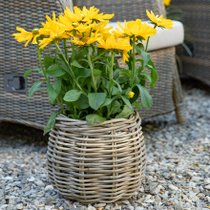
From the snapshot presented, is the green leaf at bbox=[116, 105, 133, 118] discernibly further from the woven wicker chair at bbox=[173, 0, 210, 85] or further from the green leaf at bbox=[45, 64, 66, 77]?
the woven wicker chair at bbox=[173, 0, 210, 85]

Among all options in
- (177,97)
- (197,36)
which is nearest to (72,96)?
(177,97)

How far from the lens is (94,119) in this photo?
1.40 meters

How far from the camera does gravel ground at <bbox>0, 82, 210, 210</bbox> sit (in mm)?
1570

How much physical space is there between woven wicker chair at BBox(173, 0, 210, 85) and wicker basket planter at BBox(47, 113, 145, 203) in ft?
5.63

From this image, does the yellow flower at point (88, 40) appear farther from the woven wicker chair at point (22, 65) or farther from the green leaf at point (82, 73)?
the woven wicker chair at point (22, 65)

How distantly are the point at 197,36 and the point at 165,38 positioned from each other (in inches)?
36.2

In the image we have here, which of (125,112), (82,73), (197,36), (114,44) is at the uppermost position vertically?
(114,44)

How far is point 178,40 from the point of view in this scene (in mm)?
2367

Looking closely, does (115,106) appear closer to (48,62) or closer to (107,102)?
(107,102)

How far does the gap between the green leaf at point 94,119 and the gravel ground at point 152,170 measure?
0.29m

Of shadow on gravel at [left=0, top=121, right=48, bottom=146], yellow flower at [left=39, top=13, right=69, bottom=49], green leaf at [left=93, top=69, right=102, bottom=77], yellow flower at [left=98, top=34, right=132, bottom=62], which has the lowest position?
shadow on gravel at [left=0, top=121, right=48, bottom=146]

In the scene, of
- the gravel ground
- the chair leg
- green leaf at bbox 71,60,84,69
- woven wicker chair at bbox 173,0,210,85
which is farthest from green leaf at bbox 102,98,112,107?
woven wicker chair at bbox 173,0,210,85

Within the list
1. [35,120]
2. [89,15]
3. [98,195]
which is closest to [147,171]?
[98,195]

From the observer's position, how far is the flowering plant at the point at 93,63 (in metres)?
1.35
